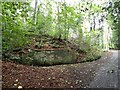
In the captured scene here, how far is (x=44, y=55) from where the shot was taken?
32.9 feet

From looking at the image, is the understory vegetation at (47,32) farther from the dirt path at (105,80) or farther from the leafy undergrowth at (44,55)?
the dirt path at (105,80)

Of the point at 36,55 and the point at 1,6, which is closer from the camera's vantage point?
the point at 1,6

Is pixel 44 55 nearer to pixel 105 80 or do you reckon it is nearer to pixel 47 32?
pixel 105 80

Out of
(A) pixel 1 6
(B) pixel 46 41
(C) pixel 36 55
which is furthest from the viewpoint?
(B) pixel 46 41

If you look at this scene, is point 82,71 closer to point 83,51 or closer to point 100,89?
point 100,89

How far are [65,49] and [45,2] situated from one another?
5.60 meters

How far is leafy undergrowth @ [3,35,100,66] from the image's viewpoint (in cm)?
934

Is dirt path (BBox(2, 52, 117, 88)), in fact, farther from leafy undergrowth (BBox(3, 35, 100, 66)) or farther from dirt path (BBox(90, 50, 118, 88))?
leafy undergrowth (BBox(3, 35, 100, 66))

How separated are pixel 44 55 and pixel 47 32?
4.71 metres

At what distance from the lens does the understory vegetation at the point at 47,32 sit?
234 inches

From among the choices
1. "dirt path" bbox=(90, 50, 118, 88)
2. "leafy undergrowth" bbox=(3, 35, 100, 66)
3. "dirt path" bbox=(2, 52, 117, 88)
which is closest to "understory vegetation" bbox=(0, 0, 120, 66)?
"leafy undergrowth" bbox=(3, 35, 100, 66)

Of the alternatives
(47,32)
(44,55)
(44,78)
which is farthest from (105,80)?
(47,32)

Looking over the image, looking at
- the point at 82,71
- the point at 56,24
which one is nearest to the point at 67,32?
the point at 56,24

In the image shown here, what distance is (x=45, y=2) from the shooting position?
49.6 feet
